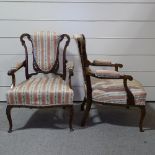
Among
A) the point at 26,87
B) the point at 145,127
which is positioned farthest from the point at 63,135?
the point at 145,127

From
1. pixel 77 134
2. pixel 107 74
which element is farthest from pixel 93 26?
pixel 77 134

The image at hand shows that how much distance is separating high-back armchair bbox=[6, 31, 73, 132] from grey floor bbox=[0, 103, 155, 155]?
0.18 m

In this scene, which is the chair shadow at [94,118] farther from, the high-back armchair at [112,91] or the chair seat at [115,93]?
the chair seat at [115,93]

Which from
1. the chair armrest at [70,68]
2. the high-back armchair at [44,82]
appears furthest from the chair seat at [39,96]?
the chair armrest at [70,68]

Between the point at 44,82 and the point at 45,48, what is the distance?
446 mm

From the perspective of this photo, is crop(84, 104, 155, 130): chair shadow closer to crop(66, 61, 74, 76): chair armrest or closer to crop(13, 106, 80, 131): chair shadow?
crop(13, 106, 80, 131): chair shadow

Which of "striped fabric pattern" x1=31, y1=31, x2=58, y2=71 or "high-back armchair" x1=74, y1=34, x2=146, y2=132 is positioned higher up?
"striped fabric pattern" x1=31, y1=31, x2=58, y2=71

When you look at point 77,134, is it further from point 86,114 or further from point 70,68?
point 70,68

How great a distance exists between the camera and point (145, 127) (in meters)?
2.81

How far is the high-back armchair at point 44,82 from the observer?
256 centimetres

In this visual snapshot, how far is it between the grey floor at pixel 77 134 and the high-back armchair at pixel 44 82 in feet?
0.59

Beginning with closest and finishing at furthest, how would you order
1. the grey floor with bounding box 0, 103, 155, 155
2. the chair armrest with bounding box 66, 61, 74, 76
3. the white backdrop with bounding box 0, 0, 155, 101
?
the grey floor with bounding box 0, 103, 155, 155
the chair armrest with bounding box 66, 61, 74, 76
the white backdrop with bounding box 0, 0, 155, 101

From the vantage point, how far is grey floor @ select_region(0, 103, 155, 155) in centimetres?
234

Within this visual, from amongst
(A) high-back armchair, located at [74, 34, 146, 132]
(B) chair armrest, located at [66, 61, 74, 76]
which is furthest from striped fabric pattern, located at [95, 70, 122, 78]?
(B) chair armrest, located at [66, 61, 74, 76]
